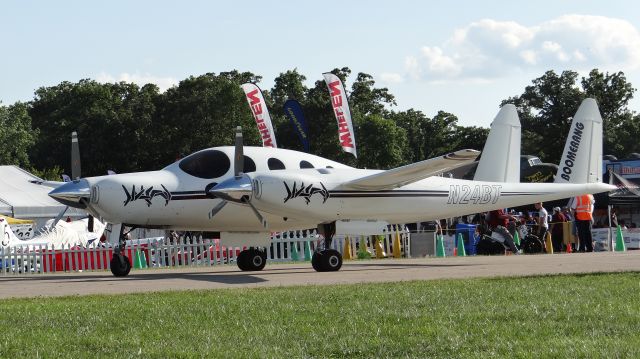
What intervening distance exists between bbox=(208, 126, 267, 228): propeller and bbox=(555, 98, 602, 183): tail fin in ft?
30.0

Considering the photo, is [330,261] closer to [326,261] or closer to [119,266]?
[326,261]

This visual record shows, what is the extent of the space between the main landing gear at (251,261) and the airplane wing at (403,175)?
3.16m

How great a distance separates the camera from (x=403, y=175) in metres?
19.6

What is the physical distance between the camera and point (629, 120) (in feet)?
296

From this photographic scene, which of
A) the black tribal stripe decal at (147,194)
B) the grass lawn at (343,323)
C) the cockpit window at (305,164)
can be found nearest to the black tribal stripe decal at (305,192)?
the cockpit window at (305,164)

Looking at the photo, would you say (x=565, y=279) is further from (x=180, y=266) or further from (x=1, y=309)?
(x=180, y=266)

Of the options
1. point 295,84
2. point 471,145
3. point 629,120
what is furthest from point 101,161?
point 629,120

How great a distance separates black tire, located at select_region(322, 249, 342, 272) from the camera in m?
19.6

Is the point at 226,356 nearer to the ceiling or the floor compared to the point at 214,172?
nearer to the floor

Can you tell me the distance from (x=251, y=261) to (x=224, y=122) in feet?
175

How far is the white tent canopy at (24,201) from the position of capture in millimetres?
43844

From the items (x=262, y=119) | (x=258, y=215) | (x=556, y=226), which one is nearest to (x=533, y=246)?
(x=556, y=226)

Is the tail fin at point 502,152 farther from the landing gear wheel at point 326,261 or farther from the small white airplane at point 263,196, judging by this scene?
the landing gear wheel at point 326,261

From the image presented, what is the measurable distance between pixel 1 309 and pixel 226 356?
5.08 metres
